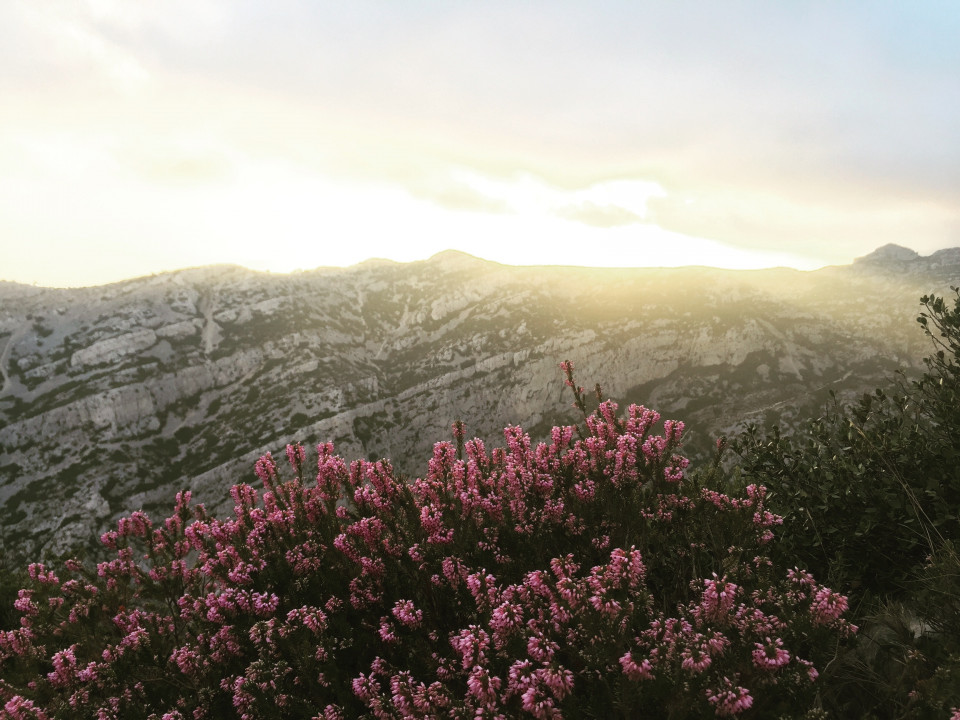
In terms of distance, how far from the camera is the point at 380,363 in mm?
89125

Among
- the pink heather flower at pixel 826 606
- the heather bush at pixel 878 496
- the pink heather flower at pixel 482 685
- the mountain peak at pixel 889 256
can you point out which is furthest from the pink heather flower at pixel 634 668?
the mountain peak at pixel 889 256

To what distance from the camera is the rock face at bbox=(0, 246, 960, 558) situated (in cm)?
6562

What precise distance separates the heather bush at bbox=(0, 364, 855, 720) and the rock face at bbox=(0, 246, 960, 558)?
56820mm

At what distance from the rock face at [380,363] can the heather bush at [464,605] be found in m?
56.8

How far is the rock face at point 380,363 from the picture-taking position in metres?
65.6

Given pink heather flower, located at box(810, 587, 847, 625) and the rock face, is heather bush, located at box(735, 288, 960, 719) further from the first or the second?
the rock face

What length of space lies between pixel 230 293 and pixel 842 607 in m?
114

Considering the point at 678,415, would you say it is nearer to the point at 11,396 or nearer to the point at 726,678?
the point at 726,678

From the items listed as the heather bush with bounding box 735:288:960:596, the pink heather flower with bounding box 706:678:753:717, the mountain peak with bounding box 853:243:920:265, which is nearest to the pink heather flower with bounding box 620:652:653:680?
the pink heather flower with bounding box 706:678:753:717

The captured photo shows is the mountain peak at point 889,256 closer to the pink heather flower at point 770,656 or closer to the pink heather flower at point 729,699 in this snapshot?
the pink heather flower at point 770,656

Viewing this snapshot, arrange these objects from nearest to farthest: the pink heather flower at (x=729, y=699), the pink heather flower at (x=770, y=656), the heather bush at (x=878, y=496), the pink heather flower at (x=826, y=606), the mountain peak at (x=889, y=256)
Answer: the pink heather flower at (x=729, y=699), the pink heather flower at (x=770, y=656), the pink heather flower at (x=826, y=606), the heather bush at (x=878, y=496), the mountain peak at (x=889, y=256)

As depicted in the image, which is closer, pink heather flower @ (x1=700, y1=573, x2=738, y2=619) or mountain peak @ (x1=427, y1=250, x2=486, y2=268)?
pink heather flower @ (x1=700, y1=573, x2=738, y2=619)

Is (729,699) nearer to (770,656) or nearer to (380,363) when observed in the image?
→ (770,656)

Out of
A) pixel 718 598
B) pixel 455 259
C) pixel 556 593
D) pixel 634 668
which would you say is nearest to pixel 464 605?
pixel 556 593
